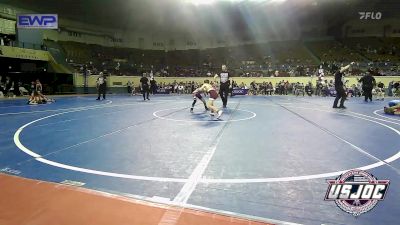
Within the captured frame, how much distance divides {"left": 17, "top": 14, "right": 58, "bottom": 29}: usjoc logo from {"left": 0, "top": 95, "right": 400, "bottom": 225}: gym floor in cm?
1275

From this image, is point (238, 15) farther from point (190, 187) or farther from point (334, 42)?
point (190, 187)

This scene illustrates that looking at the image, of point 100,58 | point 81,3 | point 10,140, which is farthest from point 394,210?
point 100,58

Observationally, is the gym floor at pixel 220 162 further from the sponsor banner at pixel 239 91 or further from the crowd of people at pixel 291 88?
the sponsor banner at pixel 239 91

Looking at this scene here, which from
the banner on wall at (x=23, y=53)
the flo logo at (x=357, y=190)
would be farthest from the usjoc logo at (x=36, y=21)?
the flo logo at (x=357, y=190)

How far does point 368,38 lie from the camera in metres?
39.4

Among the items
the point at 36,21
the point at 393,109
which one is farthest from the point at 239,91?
the point at 36,21

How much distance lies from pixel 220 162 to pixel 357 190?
2552 millimetres

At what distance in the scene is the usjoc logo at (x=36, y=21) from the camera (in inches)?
743

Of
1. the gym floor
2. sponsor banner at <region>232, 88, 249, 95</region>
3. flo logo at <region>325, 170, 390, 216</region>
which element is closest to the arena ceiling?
sponsor banner at <region>232, 88, 249, 95</region>

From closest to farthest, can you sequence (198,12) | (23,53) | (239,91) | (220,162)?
(220,162) < (23,53) < (239,91) < (198,12)

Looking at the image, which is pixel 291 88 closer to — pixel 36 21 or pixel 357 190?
pixel 36 21

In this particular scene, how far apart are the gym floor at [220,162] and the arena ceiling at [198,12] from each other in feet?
77.4

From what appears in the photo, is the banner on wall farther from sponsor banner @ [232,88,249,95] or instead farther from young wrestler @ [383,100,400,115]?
young wrestler @ [383,100,400,115]

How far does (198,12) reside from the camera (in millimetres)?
34094
